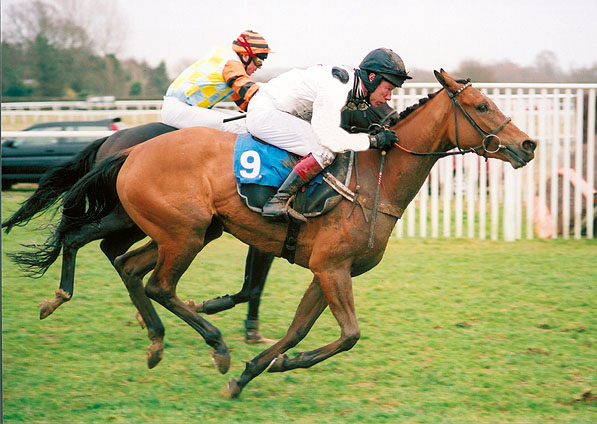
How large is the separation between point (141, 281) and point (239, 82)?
1.49m

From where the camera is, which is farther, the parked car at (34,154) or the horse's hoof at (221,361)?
the parked car at (34,154)

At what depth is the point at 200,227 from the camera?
14.9ft

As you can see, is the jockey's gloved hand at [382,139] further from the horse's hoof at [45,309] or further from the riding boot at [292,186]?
the horse's hoof at [45,309]

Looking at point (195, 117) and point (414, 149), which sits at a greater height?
point (195, 117)

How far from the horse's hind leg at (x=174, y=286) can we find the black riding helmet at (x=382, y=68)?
→ 1.40 metres

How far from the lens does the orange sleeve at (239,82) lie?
16.1ft

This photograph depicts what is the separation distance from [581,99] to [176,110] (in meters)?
6.02

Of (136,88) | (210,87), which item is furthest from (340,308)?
(136,88)

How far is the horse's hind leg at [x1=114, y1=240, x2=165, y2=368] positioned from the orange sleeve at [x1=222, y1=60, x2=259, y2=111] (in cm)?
115

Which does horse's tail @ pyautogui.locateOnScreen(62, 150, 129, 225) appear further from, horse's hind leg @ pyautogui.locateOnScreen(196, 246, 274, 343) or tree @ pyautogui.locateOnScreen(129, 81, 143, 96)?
tree @ pyautogui.locateOnScreen(129, 81, 143, 96)

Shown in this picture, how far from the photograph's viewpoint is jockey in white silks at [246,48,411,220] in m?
4.17

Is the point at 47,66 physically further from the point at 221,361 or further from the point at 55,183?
the point at 221,361

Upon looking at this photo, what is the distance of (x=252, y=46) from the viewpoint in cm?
523

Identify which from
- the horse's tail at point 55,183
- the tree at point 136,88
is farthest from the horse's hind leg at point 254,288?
the tree at point 136,88
